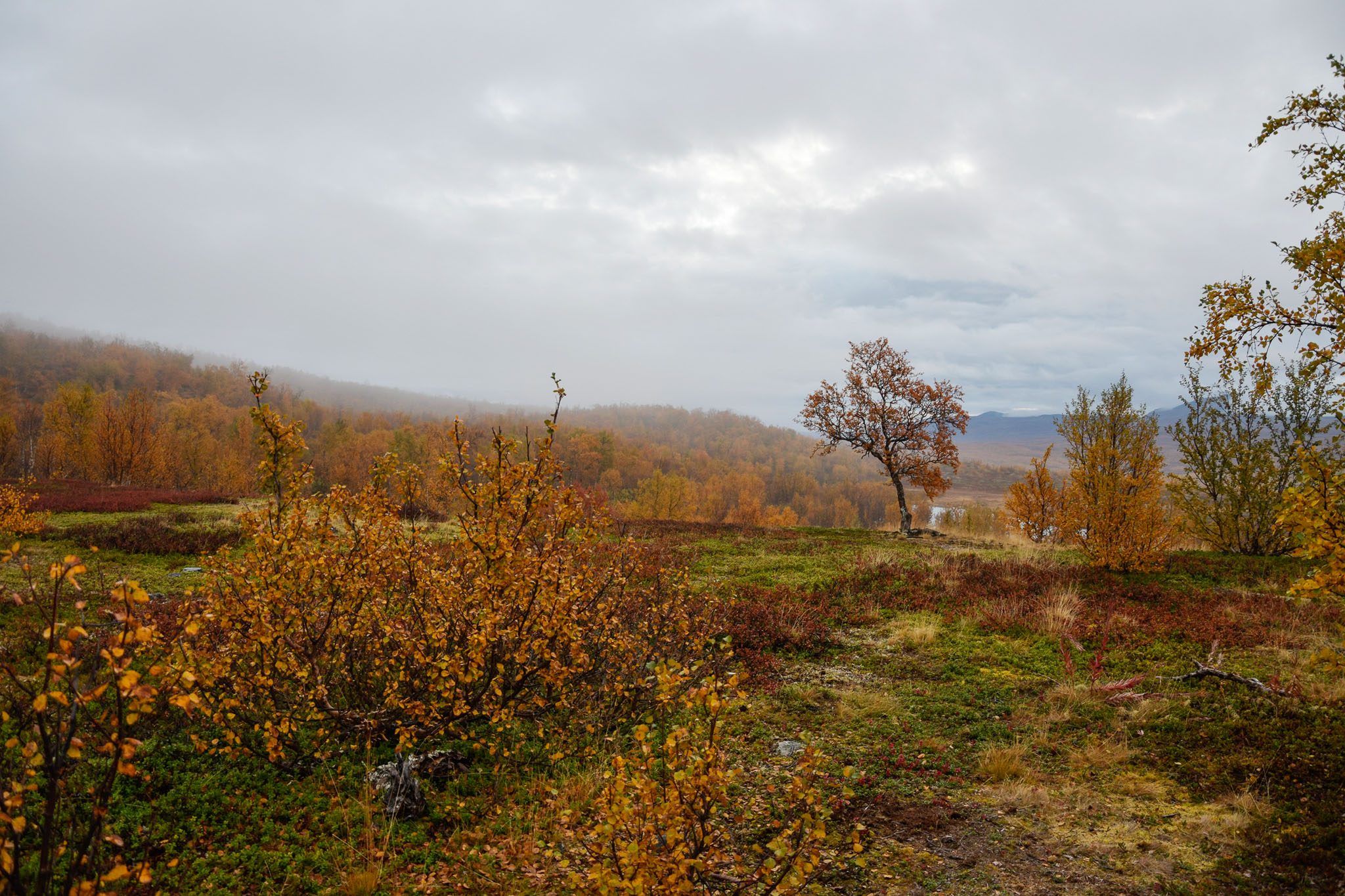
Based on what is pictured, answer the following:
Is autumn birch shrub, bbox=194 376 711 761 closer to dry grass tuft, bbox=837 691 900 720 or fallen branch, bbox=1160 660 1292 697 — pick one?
dry grass tuft, bbox=837 691 900 720

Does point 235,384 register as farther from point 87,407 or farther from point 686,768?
point 686,768

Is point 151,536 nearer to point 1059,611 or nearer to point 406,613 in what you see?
point 406,613

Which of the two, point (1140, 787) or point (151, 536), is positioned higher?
point (1140, 787)

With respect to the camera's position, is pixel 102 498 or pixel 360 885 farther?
pixel 102 498

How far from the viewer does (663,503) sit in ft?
174

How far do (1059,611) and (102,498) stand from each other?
32195 mm

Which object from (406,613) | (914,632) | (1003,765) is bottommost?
(1003,765)

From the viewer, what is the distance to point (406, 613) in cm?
595

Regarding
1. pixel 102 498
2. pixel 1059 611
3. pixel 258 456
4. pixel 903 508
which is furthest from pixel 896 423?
pixel 258 456

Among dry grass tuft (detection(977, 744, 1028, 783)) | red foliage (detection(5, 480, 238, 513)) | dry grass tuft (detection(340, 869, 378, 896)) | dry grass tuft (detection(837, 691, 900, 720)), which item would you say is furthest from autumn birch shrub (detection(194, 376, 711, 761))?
red foliage (detection(5, 480, 238, 513))

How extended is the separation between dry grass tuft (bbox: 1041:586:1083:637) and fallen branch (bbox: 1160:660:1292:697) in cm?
216

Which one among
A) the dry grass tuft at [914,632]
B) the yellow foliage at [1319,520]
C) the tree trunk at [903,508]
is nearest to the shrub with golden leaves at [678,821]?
the yellow foliage at [1319,520]

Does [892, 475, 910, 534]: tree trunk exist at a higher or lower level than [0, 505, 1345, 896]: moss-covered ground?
higher

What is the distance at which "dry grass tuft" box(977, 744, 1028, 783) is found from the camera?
220 inches
